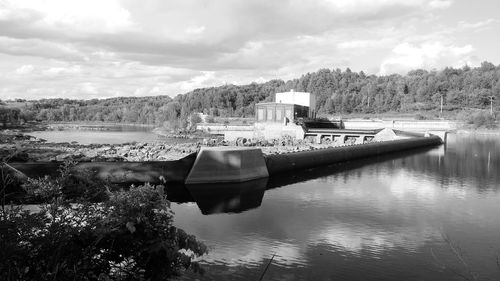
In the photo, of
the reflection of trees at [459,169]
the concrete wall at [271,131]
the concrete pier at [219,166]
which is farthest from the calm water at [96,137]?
the concrete pier at [219,166]

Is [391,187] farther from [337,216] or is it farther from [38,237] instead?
[38,237]

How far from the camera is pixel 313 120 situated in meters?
68.3

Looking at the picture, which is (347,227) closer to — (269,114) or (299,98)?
(269,114)

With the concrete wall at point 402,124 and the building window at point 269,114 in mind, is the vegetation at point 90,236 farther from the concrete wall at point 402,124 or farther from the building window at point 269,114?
the concrete wall at point 402,124

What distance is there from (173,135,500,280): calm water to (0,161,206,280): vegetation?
5.38 feet

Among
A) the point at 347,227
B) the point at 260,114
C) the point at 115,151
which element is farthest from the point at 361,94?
the point at 347,227

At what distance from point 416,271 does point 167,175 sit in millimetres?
12682

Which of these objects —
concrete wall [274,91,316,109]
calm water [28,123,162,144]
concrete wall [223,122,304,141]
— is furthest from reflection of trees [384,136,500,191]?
calm water [28,123,162,144]

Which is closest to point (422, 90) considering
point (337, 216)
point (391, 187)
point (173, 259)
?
point (391, 187)

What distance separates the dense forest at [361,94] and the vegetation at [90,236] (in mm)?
101777

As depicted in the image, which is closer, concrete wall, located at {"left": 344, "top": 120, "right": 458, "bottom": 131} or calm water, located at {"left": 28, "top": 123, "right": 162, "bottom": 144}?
concrete wall, located at {"left": 344, "top": 120, "right": 458, "bottom": 131}

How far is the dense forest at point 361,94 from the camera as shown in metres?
120

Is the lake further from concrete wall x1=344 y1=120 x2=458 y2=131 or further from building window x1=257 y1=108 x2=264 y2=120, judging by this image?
concrete wall x1=344 y1=120 x2=458 y2=131

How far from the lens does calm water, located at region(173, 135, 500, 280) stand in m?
9.52
